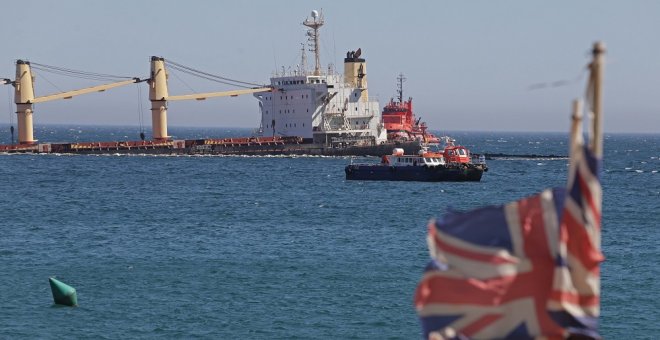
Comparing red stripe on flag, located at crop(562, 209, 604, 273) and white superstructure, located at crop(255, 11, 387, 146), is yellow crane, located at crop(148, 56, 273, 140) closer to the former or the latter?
white superstructure, located at crop(255, 11, 387, 146)

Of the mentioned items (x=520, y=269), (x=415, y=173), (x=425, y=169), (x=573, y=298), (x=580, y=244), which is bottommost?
(x=415, y=173)

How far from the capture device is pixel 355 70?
11794cm

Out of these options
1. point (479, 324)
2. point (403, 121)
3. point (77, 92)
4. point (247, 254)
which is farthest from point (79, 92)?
point (479, 324)

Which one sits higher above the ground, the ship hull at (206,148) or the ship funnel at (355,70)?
the ship funnel at (355,70)

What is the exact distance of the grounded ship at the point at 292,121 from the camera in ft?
360

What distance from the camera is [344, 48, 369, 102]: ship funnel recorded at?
117062mm

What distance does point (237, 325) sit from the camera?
1144 inches

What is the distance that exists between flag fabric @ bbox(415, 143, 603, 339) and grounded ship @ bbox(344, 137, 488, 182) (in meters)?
73.7

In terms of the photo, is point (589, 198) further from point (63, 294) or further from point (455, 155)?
point (455, 155)

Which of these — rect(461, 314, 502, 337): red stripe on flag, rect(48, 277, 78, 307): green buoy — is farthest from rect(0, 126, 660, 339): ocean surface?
rect(461, 314, 502, 337): red stripe on flag

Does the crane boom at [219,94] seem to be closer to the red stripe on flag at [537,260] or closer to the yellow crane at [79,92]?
the yellow crane at [79,92]

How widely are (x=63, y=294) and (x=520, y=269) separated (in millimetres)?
24346

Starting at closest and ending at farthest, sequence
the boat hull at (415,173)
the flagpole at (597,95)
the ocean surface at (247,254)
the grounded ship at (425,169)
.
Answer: the flagpole at (597,95), the ocean surface at (247,254), the boat hull at (415,173), the grounded ship at (425,169)

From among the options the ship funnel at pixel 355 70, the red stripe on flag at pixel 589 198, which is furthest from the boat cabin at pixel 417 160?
the red stripe on flag at pixel 589 198
